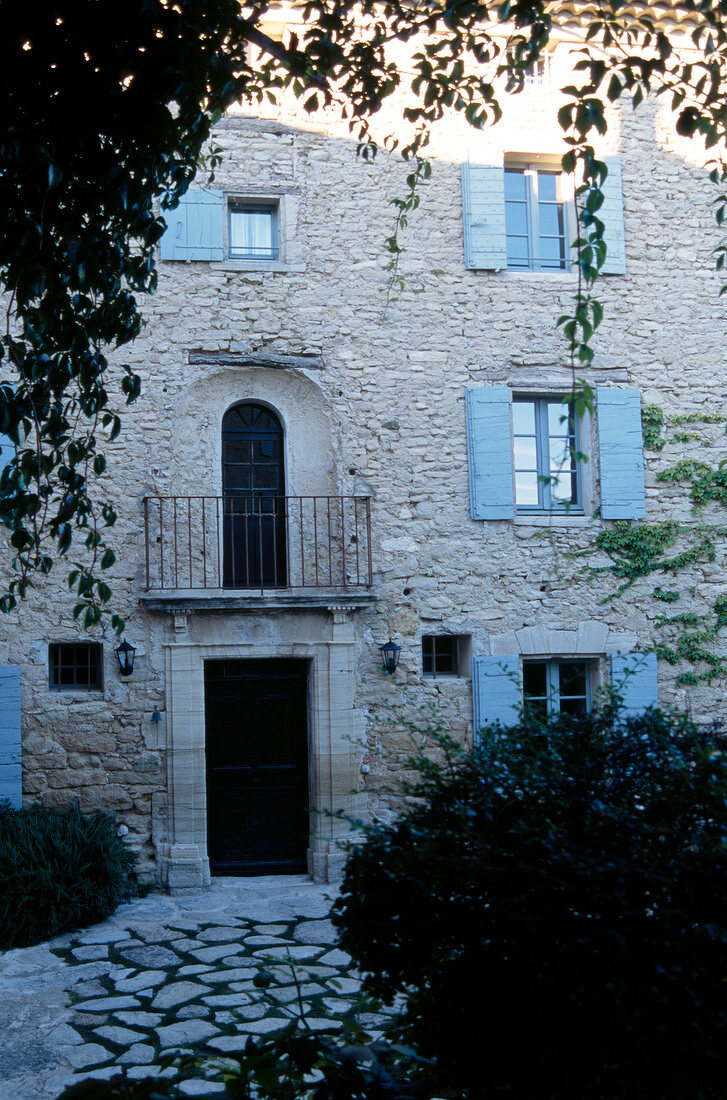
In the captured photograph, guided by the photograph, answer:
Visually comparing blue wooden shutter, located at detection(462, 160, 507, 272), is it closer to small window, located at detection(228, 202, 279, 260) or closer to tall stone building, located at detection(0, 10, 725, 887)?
tall stone building, located at detection(0, 10, 725, 887)

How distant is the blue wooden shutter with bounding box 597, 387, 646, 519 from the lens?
8.70 meters

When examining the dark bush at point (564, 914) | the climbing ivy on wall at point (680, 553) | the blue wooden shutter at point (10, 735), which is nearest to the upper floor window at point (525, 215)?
the climbing ivy on wall at point (680, 553)

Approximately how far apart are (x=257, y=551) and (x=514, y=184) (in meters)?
4.12

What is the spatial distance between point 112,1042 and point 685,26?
9119 millimetres

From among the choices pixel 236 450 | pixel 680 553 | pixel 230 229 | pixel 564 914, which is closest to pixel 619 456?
pixel 680 553

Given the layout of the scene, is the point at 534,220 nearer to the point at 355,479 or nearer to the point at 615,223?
the point at 615,223

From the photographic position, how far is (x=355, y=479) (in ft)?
27.9

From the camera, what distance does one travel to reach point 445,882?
2402 millimetres

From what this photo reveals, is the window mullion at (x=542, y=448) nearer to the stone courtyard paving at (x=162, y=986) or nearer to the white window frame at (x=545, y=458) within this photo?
the white window frame at (x=545, y=458)

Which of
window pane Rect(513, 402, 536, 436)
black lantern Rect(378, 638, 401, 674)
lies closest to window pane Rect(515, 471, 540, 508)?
window pane Rect(513, 402, 536, 436)

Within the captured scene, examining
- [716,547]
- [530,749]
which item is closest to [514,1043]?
[530,749]

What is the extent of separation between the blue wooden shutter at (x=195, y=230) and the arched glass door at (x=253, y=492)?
4.38 feet

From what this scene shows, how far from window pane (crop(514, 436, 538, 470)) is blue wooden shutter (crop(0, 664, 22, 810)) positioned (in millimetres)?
4590

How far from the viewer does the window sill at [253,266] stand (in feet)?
27.8
